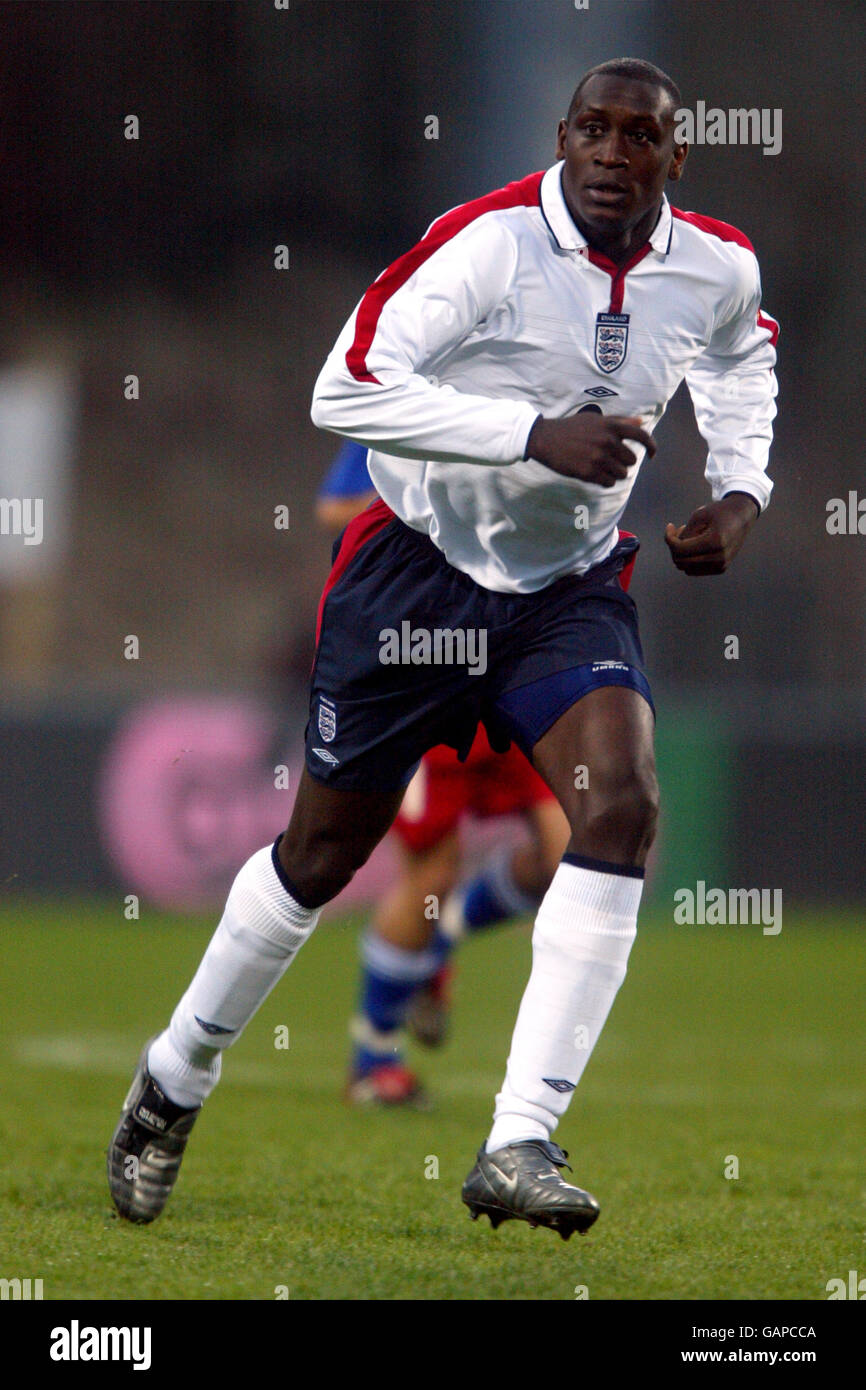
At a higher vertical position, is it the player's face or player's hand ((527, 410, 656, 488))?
the player's face

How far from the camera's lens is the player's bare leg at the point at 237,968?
12.0 feet

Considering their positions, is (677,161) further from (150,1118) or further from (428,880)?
(428,880)

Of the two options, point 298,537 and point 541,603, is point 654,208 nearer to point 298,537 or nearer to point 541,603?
point 541,603

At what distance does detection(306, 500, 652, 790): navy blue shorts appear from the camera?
350 cm

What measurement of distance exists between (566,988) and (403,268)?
1.25 meters

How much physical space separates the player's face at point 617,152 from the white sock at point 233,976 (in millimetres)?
1336

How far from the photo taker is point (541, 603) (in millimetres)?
3588

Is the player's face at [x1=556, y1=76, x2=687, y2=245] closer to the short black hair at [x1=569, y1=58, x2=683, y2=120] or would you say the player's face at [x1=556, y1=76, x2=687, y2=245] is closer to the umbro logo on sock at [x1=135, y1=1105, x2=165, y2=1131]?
the short black hair at [x1=569, y1=58, x2=683, y2=120]

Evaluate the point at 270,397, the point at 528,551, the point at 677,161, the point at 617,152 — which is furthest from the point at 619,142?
the point at 270,397

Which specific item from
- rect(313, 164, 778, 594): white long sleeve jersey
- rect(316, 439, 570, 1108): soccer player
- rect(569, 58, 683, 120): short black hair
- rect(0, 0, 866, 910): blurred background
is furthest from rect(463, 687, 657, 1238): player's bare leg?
rect(0, 0, 866, 910): blurred background

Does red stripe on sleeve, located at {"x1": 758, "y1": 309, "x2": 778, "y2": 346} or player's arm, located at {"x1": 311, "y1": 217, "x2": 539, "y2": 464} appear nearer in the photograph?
player's arm, located at {"x1": 311, "y1": 217, "x2": 539, "y2": 464}

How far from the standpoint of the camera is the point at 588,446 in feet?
10.2

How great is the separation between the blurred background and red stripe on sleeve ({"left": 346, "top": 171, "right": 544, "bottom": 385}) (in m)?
5.78
